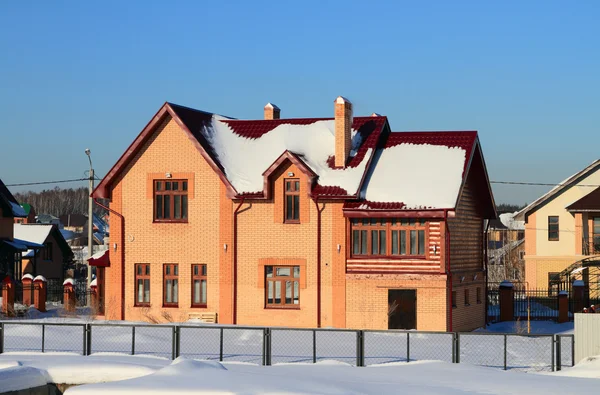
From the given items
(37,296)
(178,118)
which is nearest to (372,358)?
(178,118)

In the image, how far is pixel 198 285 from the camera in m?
38.3

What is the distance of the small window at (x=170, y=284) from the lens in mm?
38500

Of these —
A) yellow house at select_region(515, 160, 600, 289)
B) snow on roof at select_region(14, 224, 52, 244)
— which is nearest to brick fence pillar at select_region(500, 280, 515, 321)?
yellow house at select_region(515, 160, 600, 289)

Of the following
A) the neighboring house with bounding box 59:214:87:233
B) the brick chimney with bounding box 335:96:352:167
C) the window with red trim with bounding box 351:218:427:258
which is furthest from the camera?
the neighboring house with bounding box 59:214:87:233

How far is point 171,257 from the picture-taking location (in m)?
38.6

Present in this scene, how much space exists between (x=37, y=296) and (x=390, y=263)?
53.5ft

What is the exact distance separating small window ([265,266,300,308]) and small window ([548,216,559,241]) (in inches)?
1035

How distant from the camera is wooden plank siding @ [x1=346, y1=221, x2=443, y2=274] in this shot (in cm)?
3550

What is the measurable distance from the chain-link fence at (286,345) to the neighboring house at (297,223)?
8.35ft

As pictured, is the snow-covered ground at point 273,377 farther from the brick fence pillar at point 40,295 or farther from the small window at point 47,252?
the small window at point 47,252

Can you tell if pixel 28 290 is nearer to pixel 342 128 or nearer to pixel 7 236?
pixel 7 236

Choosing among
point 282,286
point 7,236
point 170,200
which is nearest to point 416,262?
point 282,286

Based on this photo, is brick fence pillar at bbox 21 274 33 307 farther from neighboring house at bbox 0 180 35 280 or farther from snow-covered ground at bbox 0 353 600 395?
snow-covered ground at bbox 0 353 600 395

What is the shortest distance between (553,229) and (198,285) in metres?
28.1
